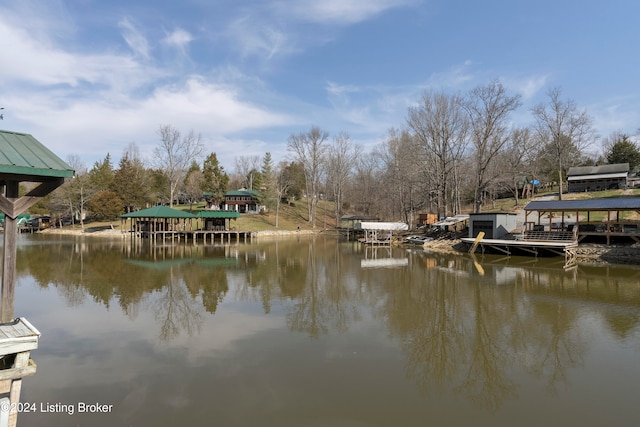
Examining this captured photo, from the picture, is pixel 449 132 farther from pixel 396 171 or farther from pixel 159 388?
pixel 159 388

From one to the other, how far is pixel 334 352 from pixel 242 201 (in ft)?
193

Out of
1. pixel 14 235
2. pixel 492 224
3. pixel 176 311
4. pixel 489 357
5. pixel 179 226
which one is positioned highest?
pixel 14 235

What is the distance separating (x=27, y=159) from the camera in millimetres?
5184

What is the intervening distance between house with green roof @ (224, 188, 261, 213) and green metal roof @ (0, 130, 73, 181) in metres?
59.5

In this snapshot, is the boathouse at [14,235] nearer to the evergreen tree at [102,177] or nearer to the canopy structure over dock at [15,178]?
the canopy structure over dock at [15,178]

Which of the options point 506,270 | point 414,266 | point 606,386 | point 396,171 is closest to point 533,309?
point 606,386

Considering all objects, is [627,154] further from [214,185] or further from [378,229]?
[214,185]

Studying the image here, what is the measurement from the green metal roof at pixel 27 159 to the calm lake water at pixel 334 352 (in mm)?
3940

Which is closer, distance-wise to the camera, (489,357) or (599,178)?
(489,357)

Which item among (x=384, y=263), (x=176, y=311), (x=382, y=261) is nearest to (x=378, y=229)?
(x=382, y=261)

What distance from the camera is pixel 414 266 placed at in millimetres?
23109

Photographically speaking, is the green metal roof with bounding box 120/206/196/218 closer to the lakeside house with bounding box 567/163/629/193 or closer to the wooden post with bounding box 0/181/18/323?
the wooden post with bounding box 0/181/18/323

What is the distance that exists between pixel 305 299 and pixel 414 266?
427 inches

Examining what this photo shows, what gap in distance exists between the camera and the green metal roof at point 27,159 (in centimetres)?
490
